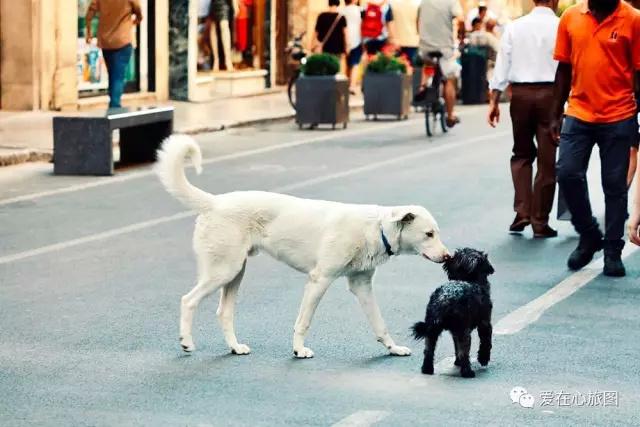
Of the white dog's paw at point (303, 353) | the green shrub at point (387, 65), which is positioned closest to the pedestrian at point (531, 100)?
the white dog's paw at point (303, 353)

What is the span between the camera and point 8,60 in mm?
23922

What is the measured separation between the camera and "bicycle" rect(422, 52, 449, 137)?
2286 centimetres

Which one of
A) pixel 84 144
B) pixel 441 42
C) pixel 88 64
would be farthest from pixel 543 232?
pixel 88 64

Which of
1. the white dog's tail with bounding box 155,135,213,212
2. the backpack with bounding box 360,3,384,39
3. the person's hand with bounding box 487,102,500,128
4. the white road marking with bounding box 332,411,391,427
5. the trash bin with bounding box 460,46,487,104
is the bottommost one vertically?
the trash bin with bounding box 460,46,487,104

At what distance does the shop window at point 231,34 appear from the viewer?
30297mm

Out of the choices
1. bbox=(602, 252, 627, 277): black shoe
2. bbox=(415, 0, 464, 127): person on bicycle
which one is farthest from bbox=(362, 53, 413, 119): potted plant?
bbox=(602, 252, 627, 277): black shoe

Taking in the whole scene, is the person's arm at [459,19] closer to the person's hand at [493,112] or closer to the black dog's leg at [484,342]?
the person's hand at [493,112]

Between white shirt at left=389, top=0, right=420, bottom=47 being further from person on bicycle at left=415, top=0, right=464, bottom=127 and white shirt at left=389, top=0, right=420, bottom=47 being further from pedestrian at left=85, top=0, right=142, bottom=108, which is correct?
pedestrian at left=85, top=0, right=142, bottom=108

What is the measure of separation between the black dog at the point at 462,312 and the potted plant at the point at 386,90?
18.2m

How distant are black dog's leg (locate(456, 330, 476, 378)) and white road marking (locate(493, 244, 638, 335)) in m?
1.18

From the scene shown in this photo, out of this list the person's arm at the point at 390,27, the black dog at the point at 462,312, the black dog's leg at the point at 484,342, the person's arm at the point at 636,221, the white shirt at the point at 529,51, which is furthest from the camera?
the person's arm at the point at 390,27

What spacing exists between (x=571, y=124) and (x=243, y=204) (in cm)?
358

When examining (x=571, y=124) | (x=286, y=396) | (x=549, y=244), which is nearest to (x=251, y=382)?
(x=286, y=396)

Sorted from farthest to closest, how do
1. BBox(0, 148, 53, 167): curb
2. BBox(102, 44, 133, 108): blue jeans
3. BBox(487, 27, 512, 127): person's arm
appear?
BBox(102, 44, 133, 108): blue jeans < BBox(0, 148, 53, 167): curb < BBox(487, 27, 512, 127): person's arm
